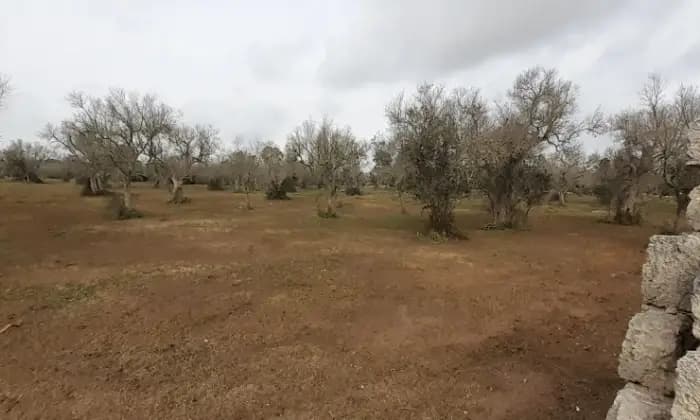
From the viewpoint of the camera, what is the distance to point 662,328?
3100 mm

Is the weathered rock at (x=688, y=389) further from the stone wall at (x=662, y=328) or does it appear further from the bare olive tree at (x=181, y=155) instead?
the bare olive tree at (x=181, y=155)

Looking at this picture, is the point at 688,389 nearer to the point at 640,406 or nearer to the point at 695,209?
the point at 640,406

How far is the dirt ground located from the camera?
4.82m

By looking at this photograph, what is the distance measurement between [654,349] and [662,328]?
0.61ft

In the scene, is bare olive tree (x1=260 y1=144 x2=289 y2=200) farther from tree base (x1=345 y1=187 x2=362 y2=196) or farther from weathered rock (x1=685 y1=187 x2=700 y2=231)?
weathered rock (x1=685 y1=187 x2=700 y2=231)

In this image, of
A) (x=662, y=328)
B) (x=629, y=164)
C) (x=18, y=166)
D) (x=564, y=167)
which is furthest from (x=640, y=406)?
(x=18, y=166)

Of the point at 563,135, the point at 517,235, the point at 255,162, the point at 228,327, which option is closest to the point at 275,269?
the point at 228,327

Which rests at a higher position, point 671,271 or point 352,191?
point 671,271

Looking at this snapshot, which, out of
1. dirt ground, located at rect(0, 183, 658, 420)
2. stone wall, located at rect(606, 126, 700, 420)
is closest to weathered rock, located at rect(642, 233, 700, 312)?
stone wall, located at rect(606, 126, 700, 420)

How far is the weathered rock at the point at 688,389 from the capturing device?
7.52 feet

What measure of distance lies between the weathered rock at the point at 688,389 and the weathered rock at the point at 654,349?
0.77 meters

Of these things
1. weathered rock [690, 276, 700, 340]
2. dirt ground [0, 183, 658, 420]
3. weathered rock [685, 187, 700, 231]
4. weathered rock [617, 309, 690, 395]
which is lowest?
dirt ground [0, 183, 658, 420]

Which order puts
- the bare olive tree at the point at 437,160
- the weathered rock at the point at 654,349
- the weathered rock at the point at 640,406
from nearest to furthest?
the weathered rock at the point at 640,406 < the weathered rock at the point at 654,349 < the bare olive tree at the point at 437,160

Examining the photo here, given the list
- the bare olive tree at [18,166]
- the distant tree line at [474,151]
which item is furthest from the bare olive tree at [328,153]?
the bare olive tree at [18,166]
